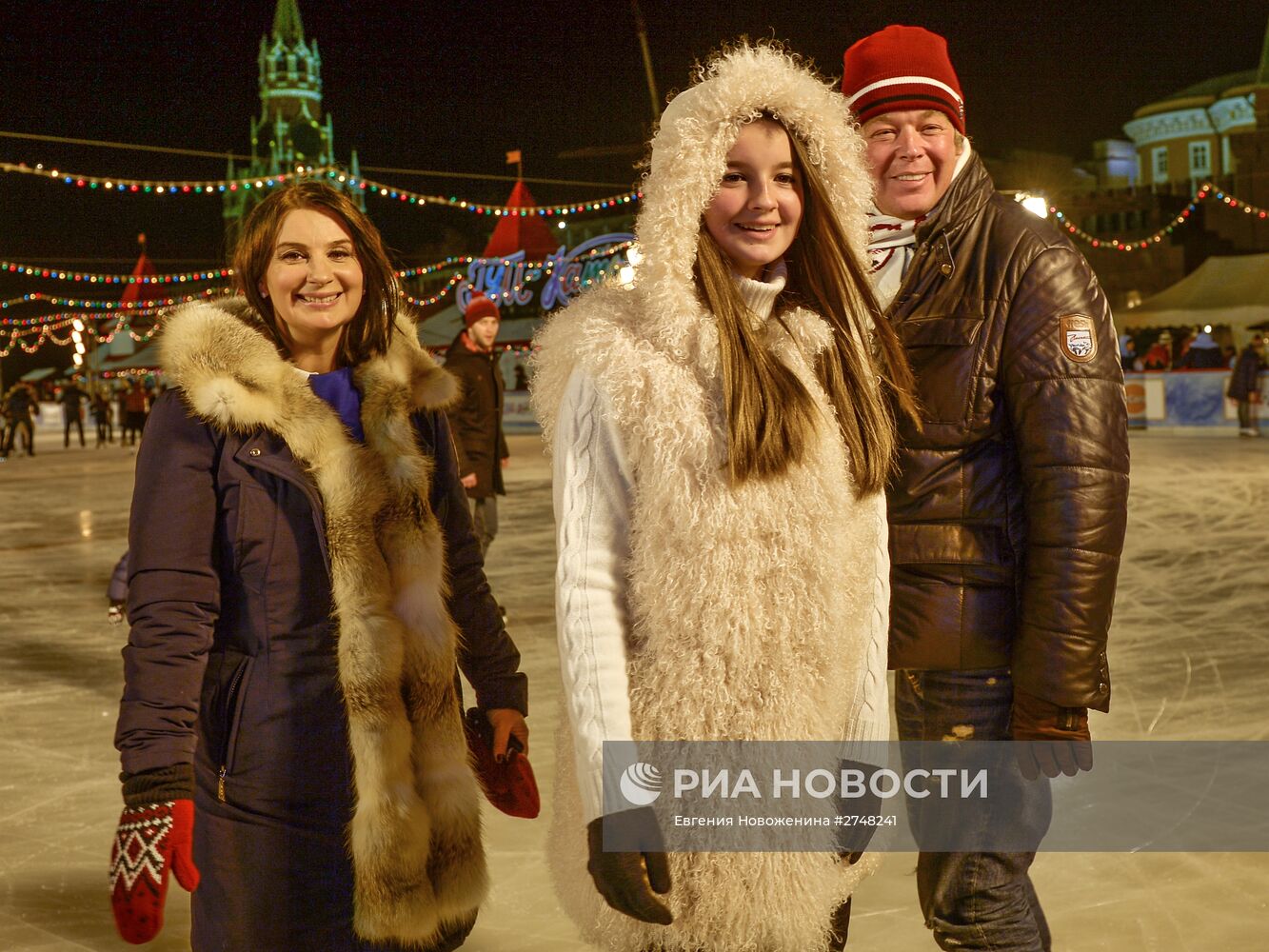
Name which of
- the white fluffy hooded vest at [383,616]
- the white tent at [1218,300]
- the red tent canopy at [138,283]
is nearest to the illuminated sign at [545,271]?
the white tent at [1218,300]

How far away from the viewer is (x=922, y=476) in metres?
1.97

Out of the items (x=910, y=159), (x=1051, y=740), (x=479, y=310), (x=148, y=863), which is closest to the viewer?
(x=148, y=863)

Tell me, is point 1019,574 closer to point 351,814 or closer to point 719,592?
point 719,592

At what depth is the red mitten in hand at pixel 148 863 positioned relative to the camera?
1.69m

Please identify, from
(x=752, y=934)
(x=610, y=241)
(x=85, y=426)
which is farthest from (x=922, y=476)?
(x=85, y=426)

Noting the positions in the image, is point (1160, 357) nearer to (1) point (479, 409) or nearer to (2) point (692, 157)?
(1) point (479, 409)

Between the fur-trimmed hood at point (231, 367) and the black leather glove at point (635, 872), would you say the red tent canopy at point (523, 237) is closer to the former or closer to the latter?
the fur-trimmed hood at point (231, 367)

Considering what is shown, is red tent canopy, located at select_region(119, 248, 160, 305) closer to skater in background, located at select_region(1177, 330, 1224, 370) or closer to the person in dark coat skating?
skater in background, located at select_region(1177, 330, 1224, 370)

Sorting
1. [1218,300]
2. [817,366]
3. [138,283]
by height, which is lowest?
[817,366]

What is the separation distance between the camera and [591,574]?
61.3 inches

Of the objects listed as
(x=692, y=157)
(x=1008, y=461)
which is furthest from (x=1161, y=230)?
(x=692, y=157)

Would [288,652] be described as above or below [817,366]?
below

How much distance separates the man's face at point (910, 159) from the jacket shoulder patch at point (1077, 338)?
33 cm
